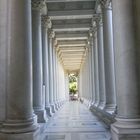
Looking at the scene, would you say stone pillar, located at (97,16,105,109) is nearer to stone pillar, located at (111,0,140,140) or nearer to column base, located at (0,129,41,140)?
stone pillar, located at (111,0,140,140)

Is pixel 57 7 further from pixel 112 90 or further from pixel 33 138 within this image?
pixel 33 138

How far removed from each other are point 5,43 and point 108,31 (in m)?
11.7

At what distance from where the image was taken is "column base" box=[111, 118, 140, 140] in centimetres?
1212

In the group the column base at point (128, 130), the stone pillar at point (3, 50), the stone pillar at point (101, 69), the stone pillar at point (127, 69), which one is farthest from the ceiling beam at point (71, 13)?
the column base at point (128, 130)

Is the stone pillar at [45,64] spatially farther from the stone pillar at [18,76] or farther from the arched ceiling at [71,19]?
the stone pillar at [18,76]

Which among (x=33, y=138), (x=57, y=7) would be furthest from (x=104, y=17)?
(x=33, y=138)

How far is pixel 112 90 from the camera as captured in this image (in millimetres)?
22766

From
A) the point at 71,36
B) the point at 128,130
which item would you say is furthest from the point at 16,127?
the point at 71,36

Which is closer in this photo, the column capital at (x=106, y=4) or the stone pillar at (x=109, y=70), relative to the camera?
the stone pillar at (x=109, y=70)

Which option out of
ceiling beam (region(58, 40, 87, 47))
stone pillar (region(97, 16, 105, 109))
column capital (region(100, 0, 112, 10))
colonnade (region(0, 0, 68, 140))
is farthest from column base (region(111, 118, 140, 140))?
ceiling beam (region(58, 40, 87, 47))

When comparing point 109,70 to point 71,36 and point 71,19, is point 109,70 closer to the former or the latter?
point 71,19

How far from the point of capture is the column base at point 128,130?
12.1 m

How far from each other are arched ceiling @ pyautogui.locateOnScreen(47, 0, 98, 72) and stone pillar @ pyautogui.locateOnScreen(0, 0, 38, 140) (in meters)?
17.6

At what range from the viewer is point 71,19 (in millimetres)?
38406
